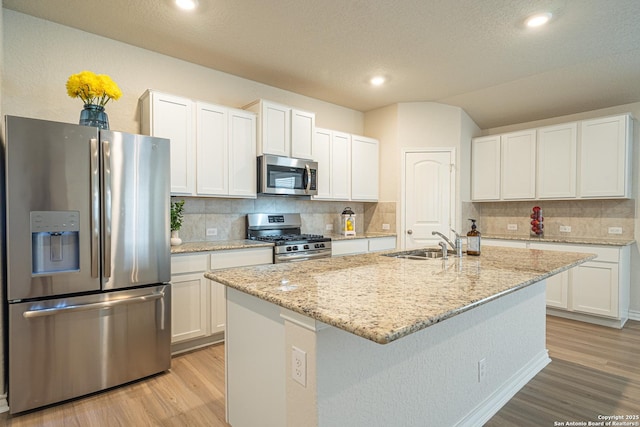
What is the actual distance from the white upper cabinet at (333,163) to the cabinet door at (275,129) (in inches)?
18.2

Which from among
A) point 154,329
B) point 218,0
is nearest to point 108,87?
point 218,0

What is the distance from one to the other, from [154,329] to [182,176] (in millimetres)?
1299

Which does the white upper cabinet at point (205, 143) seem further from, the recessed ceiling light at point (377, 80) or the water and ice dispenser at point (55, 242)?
the recessed ceiling light at point (377, 80)

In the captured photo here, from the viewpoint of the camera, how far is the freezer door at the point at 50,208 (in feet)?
6.40

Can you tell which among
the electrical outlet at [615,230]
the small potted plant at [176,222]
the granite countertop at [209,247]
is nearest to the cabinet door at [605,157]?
the electrical outlet at [615,230]

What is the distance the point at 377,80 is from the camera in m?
3.79

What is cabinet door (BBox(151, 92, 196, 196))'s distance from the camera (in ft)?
9.44

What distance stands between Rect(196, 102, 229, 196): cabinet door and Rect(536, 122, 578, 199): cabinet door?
374 cm

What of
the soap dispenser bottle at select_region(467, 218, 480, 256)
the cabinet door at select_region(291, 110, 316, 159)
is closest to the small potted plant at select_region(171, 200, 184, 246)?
the cabinet door at select_region(291, 110, 316, 159)

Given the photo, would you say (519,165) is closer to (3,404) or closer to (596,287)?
(596,287)

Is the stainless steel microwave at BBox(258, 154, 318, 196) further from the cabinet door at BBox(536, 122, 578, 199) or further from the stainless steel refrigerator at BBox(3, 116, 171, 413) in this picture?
the cabinet door at BBox(536, 122, 578, 199)

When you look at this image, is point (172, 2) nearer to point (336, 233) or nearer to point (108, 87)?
point (108, 87)

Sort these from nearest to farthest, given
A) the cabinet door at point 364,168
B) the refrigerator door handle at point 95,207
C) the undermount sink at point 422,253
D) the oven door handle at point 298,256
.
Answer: the refrigerator door handle at point 95,207 < the undermount sink at point 422,253 < the oven door handle at point 298,256 < the cabinet door at point 364,168

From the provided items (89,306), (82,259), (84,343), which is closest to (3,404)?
(84,343)
